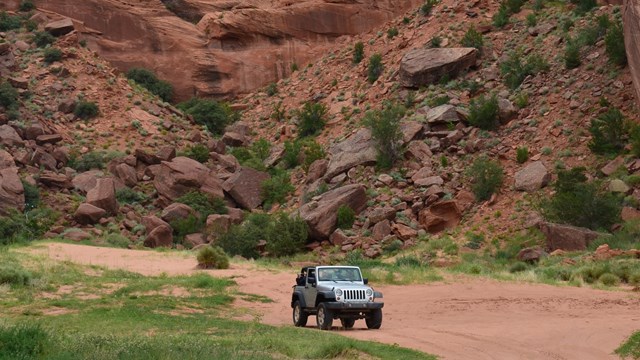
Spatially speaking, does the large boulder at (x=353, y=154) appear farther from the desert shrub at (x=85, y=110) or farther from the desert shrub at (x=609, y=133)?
the desert shrub at (x=85, y=110)

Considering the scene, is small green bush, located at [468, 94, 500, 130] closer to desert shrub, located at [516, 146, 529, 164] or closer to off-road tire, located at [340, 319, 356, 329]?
desert shrub, located at [516, 146, 529, 164]

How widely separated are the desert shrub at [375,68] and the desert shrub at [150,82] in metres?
17.1

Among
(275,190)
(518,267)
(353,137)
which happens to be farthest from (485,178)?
(275,190)

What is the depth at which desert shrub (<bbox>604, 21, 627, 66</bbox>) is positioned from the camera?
47812 millimetres

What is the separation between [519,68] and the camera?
2079 inches

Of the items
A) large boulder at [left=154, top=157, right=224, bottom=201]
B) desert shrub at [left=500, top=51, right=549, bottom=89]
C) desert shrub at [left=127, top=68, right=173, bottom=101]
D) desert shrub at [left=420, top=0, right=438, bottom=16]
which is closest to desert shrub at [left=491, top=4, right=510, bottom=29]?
desert shrub at [left=500, top=51, right=549, bottom=89]

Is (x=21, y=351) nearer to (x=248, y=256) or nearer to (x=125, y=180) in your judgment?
(x=248, y=256)

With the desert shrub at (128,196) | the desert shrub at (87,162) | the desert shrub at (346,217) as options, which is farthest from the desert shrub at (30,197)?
the desert shrub at (346,217)

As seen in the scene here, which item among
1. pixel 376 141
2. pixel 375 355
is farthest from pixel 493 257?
pixel 375 355

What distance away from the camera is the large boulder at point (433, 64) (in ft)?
186

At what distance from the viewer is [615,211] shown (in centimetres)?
3962

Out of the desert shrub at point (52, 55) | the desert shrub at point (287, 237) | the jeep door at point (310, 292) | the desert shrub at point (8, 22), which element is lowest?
the desert shrub at point (287, 237)

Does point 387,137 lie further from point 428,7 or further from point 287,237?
point 428,7

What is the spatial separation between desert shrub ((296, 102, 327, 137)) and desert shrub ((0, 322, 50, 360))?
154 feet
